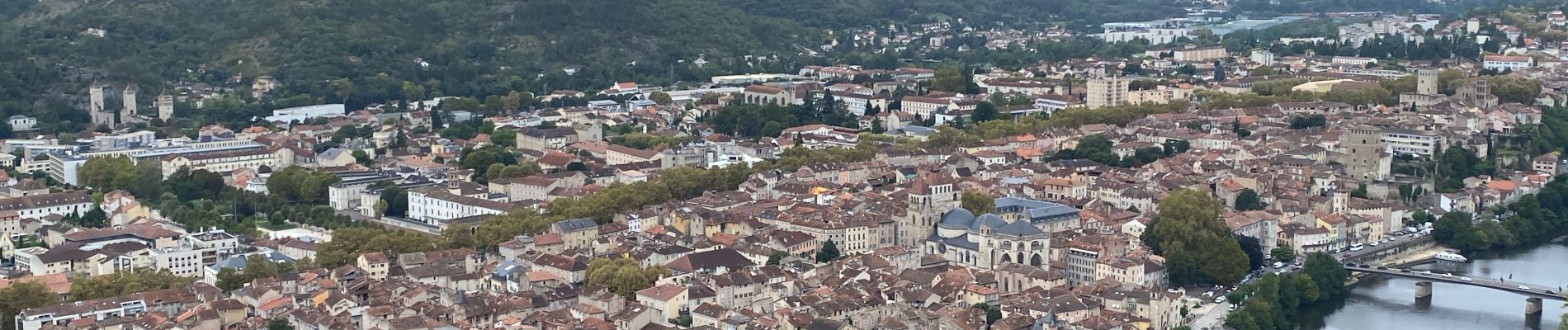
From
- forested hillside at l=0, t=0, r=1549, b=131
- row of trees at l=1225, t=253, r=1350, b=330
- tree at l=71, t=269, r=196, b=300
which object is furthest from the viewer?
forested hillside at l=0, t=0, r=1549, b=131

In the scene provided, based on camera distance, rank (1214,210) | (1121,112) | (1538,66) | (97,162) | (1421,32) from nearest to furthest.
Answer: (1214,210) < (97,162) < (1121,112) < (1538,66) < (1421,32)

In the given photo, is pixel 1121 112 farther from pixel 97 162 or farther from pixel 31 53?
pixel 31 53

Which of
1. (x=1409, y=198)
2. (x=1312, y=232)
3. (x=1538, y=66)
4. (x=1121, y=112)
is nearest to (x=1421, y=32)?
(x=1538, y=66)

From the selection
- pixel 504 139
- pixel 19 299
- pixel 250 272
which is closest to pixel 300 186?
pixel 504 139

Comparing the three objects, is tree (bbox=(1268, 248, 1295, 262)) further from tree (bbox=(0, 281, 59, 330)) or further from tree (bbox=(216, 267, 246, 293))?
tree (bbox=(0, 281, 59, 330))

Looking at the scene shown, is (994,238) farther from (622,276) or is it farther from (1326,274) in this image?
(622,276)

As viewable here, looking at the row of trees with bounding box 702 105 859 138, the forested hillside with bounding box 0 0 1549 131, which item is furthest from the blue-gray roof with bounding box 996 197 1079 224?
the forested hillside with bounding box 0 0 1549 131
